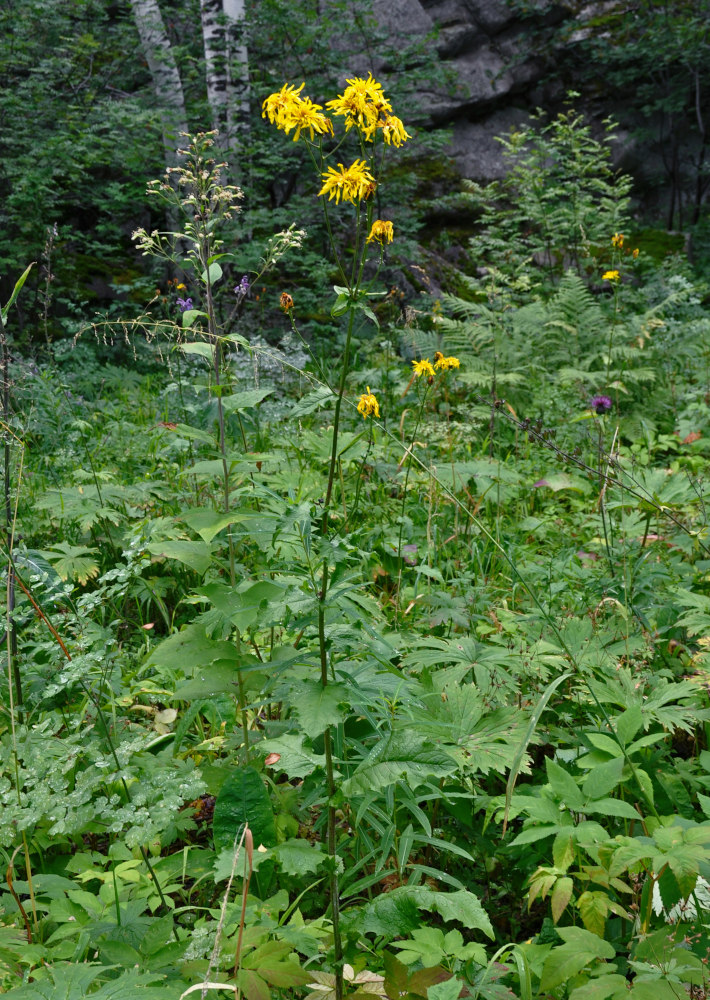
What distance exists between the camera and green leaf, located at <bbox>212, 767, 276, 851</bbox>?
4.01 feet

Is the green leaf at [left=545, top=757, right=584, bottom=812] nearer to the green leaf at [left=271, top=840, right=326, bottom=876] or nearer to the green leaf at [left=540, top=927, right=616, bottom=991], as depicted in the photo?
the green leaf at [left=540, top=927, right=616, bottom=991]

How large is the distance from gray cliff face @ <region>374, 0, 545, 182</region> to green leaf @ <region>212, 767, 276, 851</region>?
9.72 m

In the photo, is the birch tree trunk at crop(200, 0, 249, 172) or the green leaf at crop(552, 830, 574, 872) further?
the birch tree trunk at crop(200, 0, 249, 172)

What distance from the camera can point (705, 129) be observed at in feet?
33.2

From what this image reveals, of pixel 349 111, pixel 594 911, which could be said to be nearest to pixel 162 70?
pixel 349 111

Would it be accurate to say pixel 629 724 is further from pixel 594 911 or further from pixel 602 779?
pixel 594 911

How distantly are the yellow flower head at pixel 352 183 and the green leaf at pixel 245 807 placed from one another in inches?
40.8

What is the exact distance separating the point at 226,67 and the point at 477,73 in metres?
5.12

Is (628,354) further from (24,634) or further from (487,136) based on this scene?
(487,136)

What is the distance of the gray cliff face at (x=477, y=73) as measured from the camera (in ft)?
31.3

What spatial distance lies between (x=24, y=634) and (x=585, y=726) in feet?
4.98

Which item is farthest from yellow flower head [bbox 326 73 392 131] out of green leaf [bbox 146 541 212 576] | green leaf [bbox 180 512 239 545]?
green leaf [bbox 146 541 212 576]

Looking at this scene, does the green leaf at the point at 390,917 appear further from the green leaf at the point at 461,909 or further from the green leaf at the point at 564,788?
the green leaf at the point at 564,788

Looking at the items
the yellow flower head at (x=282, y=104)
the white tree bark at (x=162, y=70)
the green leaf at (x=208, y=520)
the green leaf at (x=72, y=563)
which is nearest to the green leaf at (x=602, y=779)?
the green leaf at (x=208, y=520)
